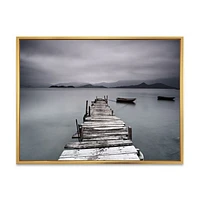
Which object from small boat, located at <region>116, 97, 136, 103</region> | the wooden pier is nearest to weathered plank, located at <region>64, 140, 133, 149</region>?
the wooden pier

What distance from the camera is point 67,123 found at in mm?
1355

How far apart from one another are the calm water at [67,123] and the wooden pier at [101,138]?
1.7 inches

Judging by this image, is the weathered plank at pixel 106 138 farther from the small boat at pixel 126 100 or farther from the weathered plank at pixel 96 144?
the small boat at pixel 126 100

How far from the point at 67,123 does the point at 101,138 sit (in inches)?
9.8

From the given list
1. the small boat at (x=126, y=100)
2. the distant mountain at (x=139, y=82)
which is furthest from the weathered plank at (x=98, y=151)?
the distant mountain at (x=139, y=82)

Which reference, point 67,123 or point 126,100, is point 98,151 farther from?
point 126,100

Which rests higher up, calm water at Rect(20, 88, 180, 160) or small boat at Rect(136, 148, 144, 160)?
calm water at Rect(20, 88, 180, 160)

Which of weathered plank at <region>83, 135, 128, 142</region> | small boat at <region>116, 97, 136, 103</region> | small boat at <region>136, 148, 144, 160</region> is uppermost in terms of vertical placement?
small boat at <region>116, 97, 136, 103</region>

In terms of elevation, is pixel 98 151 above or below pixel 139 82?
below

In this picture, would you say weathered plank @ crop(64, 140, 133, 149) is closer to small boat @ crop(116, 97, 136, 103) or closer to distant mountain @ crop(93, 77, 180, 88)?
small boat @ crop(116, 97, 136, 103)

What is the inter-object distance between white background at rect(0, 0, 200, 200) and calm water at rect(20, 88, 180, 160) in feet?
0.27

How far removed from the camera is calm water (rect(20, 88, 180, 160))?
133 centimetres
